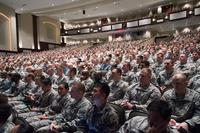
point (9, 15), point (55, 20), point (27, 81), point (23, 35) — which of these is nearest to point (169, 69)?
point (27, 81)

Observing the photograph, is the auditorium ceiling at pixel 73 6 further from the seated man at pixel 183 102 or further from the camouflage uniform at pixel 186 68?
the seated man at pixel 183 102

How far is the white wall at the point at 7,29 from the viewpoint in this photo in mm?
20041

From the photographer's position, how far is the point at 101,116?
2.95 metres

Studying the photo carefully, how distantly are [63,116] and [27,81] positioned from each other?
2.48m

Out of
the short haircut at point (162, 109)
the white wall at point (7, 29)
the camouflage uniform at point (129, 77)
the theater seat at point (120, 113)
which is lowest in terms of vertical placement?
the theater seat at point (120, 113)

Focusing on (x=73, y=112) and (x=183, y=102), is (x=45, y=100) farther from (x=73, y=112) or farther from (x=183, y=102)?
(x=183, y=102)

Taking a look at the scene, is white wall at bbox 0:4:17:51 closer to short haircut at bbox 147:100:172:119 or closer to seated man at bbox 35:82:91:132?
seated man at bbox 35:82:91:132

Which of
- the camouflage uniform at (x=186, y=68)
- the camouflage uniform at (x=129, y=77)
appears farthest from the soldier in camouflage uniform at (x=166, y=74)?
the camouflage uniform at (x=129, y=77)

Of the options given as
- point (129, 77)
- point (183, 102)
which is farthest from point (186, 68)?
point (183, 102)

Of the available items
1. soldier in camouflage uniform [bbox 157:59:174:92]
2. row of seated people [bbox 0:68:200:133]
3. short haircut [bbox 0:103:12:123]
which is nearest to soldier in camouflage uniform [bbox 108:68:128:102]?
row of seated people [bbox 0:68:200:133]

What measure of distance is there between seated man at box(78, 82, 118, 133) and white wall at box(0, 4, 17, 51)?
18.1m

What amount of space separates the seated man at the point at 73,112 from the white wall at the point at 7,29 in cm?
1732

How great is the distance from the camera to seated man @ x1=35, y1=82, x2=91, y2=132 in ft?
11.2

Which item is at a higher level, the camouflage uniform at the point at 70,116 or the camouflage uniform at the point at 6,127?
the camouflage uniform at the point at 6,127
